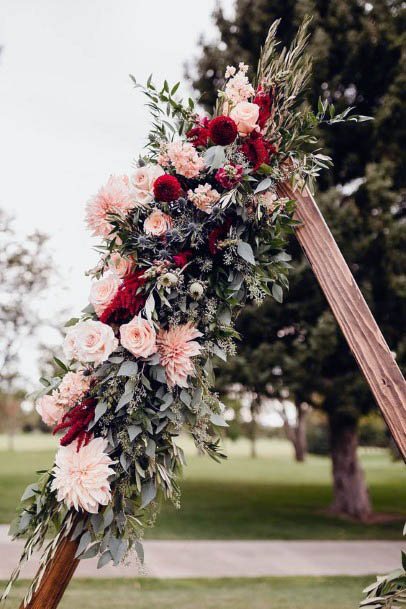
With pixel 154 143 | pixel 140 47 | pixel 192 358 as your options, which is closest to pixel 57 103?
pixel 140 47

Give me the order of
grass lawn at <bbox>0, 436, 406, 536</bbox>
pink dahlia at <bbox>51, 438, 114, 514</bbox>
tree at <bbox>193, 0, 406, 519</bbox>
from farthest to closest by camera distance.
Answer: grass lawn at <bbox>0, 436, 406, 536</bbox>
tree at <bbox>193, 0, 406, 519</bbox>
pink dahlia at <bbox>51, 438, 114, 514</bbox>

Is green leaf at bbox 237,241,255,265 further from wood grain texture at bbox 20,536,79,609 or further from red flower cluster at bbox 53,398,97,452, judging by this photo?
wood grain texture at bbox 20,536,79,609

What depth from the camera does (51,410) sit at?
281cm

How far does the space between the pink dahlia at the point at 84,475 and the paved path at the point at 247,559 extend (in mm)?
4815

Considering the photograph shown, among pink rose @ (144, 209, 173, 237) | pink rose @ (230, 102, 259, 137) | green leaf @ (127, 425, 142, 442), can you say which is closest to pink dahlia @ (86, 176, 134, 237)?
pink rose @ (144, 209, 173, 237)

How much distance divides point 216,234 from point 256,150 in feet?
1.33

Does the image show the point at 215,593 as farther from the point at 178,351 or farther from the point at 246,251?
the point at 246,251

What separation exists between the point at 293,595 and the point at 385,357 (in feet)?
15.7

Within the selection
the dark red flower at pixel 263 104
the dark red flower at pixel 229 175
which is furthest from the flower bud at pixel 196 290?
the dark red flower at pixel 263 104

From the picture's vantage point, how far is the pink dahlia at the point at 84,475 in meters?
2.53

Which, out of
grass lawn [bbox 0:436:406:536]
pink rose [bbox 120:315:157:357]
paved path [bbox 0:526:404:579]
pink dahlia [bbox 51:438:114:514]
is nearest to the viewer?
pink dahlia [bbox 51:438:114:514]

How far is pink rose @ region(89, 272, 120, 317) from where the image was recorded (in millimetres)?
2799

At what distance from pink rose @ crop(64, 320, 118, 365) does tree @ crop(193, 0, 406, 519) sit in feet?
25.3

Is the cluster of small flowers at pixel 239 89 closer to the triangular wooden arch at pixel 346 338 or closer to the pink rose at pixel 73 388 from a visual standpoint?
the triangular wooden arch at pixel 346 338
